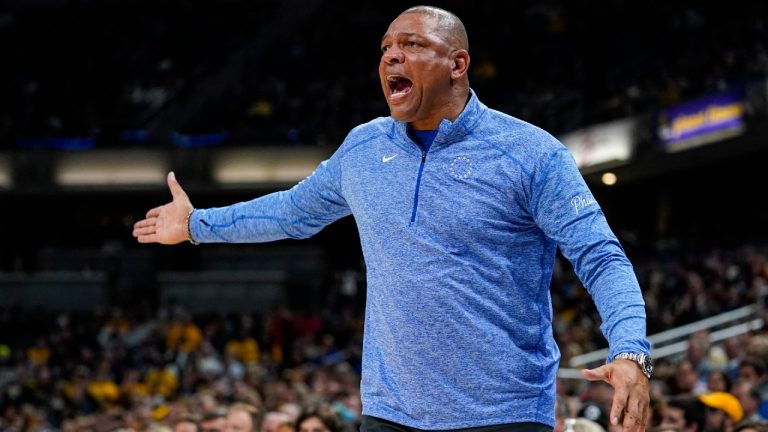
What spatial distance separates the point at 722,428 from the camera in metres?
6.89

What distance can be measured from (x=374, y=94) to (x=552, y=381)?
1745cm

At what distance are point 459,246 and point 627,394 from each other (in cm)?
56

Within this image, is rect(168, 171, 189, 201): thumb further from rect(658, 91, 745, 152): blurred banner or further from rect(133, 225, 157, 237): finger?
rect(658, 91, 745, 152): blurred banner

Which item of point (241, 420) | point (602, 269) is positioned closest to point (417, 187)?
point (602, 269)

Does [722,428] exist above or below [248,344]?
below

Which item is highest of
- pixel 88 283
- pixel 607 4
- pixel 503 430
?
pixel 607 4

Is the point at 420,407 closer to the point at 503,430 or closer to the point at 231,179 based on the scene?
the point at 503,430

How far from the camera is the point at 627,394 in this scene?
2.57 metres

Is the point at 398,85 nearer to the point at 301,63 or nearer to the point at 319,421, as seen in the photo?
the point at 319,421

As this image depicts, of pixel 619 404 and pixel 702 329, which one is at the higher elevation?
pixel 702 329

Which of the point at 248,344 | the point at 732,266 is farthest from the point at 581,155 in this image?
the point at 248,344

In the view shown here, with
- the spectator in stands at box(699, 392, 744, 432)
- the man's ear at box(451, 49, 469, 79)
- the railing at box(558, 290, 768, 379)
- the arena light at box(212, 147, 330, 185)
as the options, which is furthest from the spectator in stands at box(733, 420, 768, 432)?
the arena light at box(212, 147, 330, 185)

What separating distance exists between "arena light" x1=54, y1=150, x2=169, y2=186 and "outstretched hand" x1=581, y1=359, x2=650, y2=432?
18702 millimetres

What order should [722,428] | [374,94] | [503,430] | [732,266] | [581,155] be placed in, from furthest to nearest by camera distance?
[374,94] → [581,155] → [732,266] → [722,428] → [503,430]
